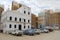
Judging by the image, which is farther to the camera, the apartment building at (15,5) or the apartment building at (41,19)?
the apartment building at (41,19)

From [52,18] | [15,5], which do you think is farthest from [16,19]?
[52,18]

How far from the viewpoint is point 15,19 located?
4009cm

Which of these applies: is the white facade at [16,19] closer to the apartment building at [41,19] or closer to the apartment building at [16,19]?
the apartment building at [16,19]

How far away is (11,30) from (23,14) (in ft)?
22.5

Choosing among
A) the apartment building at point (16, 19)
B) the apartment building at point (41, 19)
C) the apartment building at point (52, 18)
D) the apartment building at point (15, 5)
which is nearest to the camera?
the apartment building at point (16, 19)

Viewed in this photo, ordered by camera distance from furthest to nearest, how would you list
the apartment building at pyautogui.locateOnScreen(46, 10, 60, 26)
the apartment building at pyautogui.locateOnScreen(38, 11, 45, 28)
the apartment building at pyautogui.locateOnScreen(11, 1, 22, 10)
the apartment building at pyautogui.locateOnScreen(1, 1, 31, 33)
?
the apartment building at pyautogui.locateOnScreen(46, 10, 60, 26) < the apartment building at pyautogui.locateOnScreen(38, 11, 45, 28) < the apartment building at pyautogui.locateOnScreen(11, 1, 22, 10) < the apartment building at pyautogui.locateOnScreen(1, 1, 31, 33)

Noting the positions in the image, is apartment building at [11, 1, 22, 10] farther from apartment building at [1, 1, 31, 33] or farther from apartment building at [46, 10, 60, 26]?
apartment building at [46, 10, 60, 26]

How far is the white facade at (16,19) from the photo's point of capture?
125ft

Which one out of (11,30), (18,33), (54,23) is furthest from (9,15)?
(54,23)

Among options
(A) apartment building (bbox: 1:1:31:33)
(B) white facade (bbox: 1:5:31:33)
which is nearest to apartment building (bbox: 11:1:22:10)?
(A) apartment building (bbox: 1:1:31:33)

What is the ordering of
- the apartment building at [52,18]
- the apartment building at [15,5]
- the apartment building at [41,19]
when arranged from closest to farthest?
the apartment building at [15,5] → the apartment building at [41,19] → the apartment building at [52,18]

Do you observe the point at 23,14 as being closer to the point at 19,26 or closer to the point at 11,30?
the point at 19,26

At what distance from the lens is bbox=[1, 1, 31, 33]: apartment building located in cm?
3806

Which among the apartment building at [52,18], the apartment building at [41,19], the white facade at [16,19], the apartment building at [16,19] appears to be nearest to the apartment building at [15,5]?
the apartment building at [16,19]
